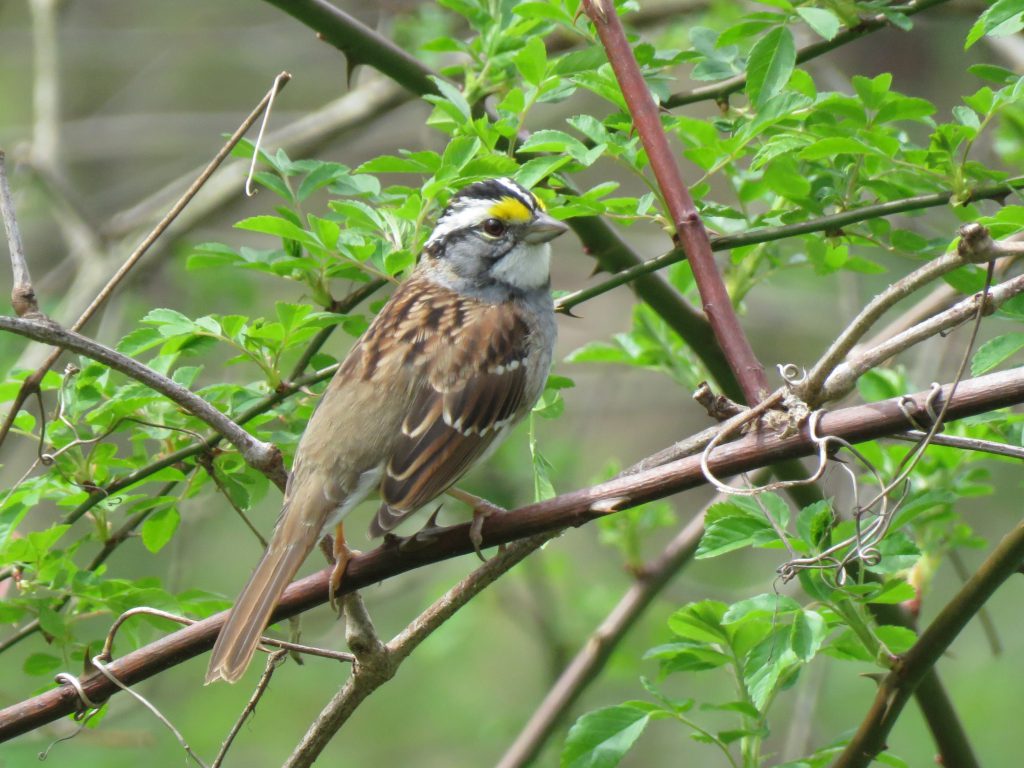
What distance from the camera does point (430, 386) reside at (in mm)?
3365

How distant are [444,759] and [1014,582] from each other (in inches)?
152

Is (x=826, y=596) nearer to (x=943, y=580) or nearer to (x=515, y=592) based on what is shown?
(x=515, y=592)

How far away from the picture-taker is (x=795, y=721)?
15.5 ft

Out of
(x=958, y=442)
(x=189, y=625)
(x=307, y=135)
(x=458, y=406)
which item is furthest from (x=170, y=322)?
(x=307, y=135)

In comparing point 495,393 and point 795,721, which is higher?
point 495,393

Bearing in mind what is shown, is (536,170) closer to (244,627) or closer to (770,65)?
(770,65)

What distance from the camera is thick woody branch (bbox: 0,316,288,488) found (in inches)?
86.4

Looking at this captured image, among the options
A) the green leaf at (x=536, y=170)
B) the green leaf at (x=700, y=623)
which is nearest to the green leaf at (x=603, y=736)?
the green leaf at (x=700, y=623)

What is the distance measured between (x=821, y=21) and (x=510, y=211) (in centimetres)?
114

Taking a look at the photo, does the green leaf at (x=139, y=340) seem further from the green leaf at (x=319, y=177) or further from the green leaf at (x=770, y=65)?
the green leaf at (x=770, y=65)

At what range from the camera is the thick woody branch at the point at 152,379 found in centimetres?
219

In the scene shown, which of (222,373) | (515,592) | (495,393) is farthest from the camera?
(222,373)

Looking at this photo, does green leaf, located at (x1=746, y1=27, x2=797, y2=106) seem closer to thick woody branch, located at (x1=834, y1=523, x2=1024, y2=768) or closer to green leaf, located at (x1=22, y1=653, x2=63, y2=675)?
thick woody branch, located at (x1=834, y1=523, x2=1024, y2=768)

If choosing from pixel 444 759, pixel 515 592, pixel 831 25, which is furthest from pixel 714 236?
pixel 444 759
